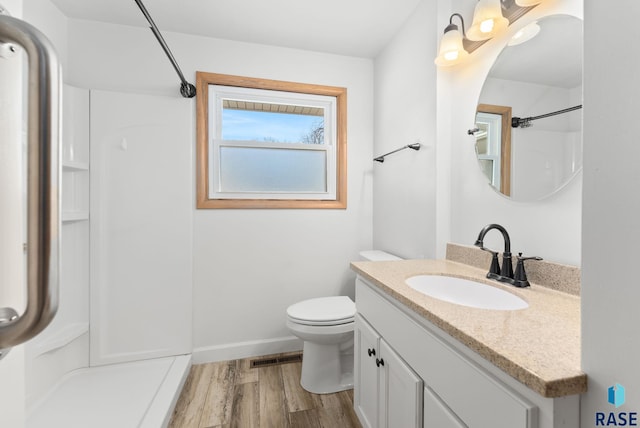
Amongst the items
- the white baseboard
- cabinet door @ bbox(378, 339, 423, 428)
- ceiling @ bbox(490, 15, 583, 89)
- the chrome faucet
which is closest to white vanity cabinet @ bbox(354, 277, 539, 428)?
cabinet door @ bbox(378, 339, 423, 428)

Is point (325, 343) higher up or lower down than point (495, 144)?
lower down

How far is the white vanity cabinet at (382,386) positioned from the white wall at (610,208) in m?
0.50

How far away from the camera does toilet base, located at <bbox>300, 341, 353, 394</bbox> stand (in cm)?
169

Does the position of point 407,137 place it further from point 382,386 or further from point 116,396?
point 116,396

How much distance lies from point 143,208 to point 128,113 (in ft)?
2.14

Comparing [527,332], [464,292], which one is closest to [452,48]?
[464,292]

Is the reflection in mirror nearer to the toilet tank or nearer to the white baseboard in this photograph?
the toilet tank

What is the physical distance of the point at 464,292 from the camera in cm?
117

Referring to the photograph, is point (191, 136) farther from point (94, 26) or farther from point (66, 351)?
point (66, 351)

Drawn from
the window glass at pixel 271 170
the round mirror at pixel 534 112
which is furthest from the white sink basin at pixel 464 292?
the window glass at pixel 271 170

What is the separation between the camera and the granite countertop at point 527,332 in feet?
1.60

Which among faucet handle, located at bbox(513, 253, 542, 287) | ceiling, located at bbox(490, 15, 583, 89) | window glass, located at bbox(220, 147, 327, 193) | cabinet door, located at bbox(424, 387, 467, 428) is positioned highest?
ceiling, located at bbox(490, 15, 583, 89)

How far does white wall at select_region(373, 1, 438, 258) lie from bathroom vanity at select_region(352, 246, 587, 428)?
0.52m

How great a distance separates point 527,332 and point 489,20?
1277 mm
